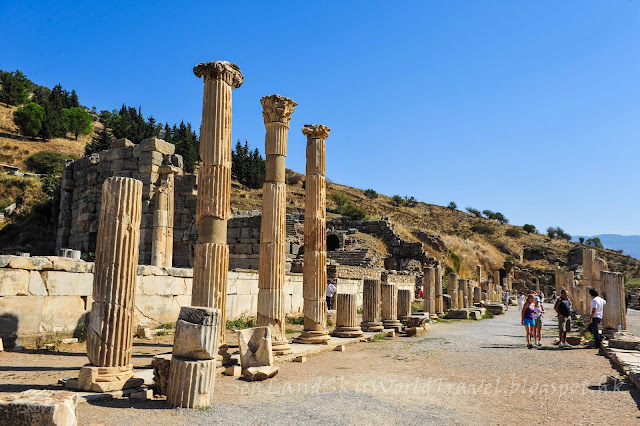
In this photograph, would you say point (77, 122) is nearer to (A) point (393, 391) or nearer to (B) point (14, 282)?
(B) point (14, 282)

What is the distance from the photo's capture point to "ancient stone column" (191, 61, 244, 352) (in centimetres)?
936

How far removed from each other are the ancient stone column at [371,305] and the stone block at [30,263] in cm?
899

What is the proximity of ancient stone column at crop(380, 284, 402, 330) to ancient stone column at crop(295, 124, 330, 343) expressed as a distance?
4251 millimetres

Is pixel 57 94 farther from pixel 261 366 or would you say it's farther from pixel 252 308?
pixel 261 366

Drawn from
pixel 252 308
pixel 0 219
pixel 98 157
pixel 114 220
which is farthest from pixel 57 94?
pixel 114 220

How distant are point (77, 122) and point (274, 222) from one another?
2245 inches

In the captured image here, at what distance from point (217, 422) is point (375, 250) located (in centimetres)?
3271

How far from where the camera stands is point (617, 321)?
14617 mm

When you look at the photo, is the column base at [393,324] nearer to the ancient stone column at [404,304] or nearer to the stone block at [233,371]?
the ancient stone column at [404,304]

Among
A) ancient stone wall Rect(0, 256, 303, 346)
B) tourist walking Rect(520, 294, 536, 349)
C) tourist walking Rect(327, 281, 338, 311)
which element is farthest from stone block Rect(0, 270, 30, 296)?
tourist walking Rect(327, 281, 338, 311)

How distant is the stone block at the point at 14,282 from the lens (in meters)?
9.57

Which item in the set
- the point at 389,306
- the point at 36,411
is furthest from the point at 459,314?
the point at 36,411

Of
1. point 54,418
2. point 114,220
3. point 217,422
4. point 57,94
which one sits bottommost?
point 217,422

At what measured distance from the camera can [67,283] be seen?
425 inches
